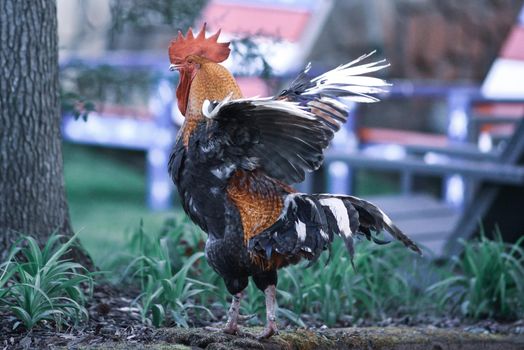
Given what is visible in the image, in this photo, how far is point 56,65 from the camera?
4.85 m

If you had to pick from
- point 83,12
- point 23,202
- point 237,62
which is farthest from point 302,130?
point 83,12

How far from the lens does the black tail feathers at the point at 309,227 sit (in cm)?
366

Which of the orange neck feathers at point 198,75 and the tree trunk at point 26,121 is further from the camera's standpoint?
the tree trunk at point 26,121

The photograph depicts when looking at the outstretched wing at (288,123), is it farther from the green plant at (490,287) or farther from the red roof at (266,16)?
the red roof at (266,16)

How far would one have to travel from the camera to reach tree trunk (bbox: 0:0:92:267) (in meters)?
4.62

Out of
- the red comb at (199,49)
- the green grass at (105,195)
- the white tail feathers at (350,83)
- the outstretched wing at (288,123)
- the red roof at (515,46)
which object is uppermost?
the red roof at (515,46)

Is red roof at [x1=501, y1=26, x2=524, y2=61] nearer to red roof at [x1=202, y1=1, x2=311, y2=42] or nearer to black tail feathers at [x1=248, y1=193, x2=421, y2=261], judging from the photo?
red roof at [x1=202, y1=1, x2=311, y2=42]

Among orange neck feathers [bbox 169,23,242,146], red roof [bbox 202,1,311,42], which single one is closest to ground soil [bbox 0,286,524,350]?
orange neck feathers [bbox 169,23,242,146]

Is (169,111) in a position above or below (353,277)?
above

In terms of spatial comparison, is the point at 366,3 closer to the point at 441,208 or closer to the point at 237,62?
the point at 441,208

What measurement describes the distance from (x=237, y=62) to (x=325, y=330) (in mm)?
2737

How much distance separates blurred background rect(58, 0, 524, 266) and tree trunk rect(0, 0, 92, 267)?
2.20 meters

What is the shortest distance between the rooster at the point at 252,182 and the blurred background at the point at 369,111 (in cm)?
314

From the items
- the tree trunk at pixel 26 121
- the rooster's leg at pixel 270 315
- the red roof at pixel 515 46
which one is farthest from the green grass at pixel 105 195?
the red roof at pixel 515 46
